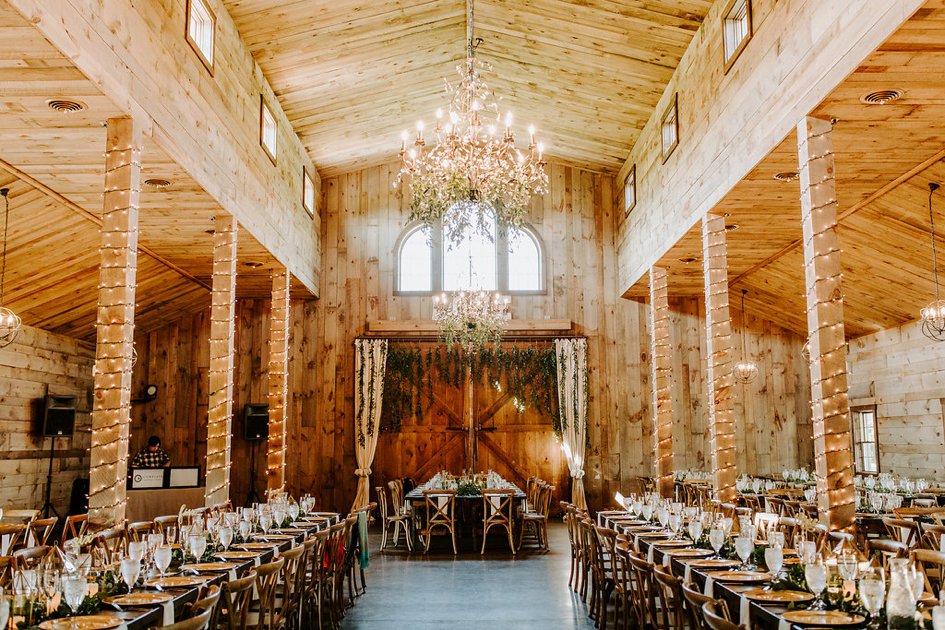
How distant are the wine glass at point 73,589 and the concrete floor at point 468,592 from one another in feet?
11.6

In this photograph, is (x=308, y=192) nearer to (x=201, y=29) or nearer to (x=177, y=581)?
(x=201, y=29)

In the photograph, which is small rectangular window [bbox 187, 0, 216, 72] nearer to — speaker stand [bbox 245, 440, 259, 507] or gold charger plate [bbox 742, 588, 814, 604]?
gold charger plate [bbox 742, 588, 814, 604]

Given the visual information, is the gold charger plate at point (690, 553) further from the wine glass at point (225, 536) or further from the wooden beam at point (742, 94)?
the wooden beam at point (742, 94)

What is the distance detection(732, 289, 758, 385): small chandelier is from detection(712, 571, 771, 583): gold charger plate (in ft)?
30.3

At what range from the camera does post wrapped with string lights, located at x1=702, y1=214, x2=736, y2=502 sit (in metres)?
9.11

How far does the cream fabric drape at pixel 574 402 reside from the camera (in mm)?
14633

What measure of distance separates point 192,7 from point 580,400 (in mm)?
9398

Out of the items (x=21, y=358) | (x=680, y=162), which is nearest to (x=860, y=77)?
(x=680, y=162)

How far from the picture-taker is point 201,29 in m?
8.56

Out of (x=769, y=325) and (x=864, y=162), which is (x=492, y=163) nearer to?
(x=864, y=162)

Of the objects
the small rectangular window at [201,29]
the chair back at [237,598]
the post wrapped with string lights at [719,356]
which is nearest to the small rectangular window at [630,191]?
the post wrapped with string lights at [719,356]

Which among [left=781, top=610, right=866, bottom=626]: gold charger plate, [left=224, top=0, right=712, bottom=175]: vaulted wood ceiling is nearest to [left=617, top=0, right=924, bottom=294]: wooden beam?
[left=224, top=0, right=712, bottom=175]: vaulted wood ceiling

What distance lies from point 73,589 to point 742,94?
7244 millimetres

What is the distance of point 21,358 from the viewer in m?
11.8
